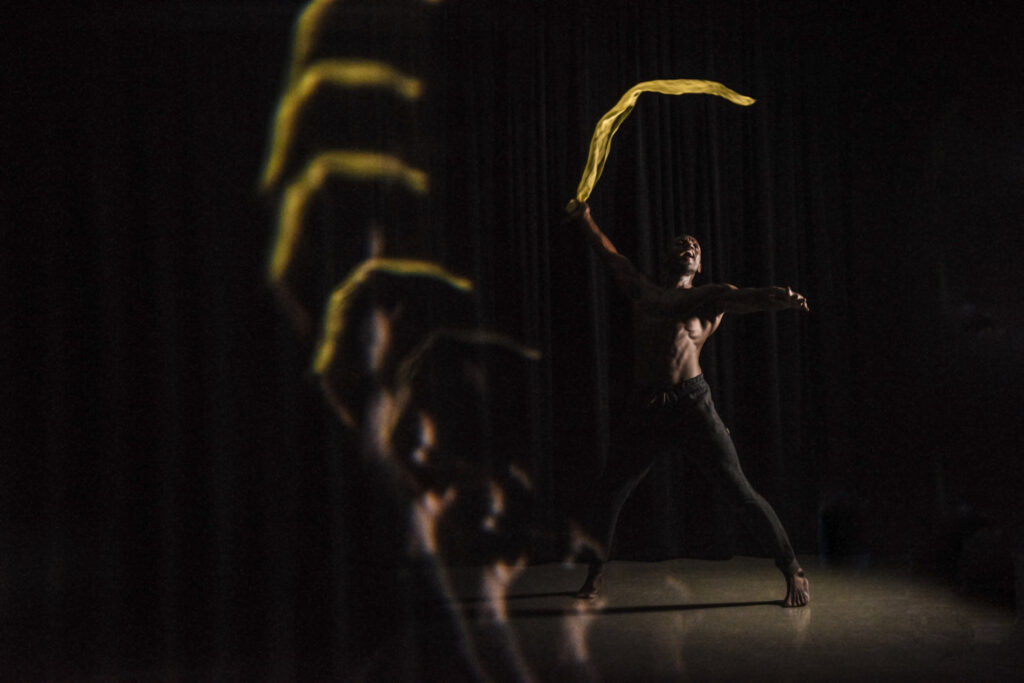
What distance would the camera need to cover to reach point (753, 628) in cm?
319

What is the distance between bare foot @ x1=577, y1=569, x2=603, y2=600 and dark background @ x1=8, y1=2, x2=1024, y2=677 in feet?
2.81

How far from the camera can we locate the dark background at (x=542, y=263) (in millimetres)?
4324

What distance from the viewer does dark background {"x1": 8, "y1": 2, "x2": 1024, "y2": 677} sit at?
432 cm

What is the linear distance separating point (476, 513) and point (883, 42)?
3404 millimetres

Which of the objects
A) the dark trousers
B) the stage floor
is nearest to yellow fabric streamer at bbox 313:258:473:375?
the stage floor

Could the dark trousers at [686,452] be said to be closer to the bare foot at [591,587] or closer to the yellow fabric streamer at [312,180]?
the bare foot at [591,587]

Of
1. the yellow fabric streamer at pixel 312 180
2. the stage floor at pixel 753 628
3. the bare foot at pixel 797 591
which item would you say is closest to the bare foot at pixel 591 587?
the stage floor at pixel 753 628

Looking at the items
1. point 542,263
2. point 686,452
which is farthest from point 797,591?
point 542,263

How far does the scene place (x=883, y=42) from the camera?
4.71m

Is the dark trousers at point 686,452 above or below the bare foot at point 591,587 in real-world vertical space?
above

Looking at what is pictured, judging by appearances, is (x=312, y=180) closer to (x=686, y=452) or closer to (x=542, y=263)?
(x=542, y=263)

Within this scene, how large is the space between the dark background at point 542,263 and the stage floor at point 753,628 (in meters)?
0.45

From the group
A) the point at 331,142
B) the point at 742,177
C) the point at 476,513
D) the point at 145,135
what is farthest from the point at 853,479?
the point at 145,135

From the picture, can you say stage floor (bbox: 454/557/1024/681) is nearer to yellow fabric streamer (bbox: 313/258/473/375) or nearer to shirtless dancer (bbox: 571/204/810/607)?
shirtless dancer (bbox: 571/204/810/607)
